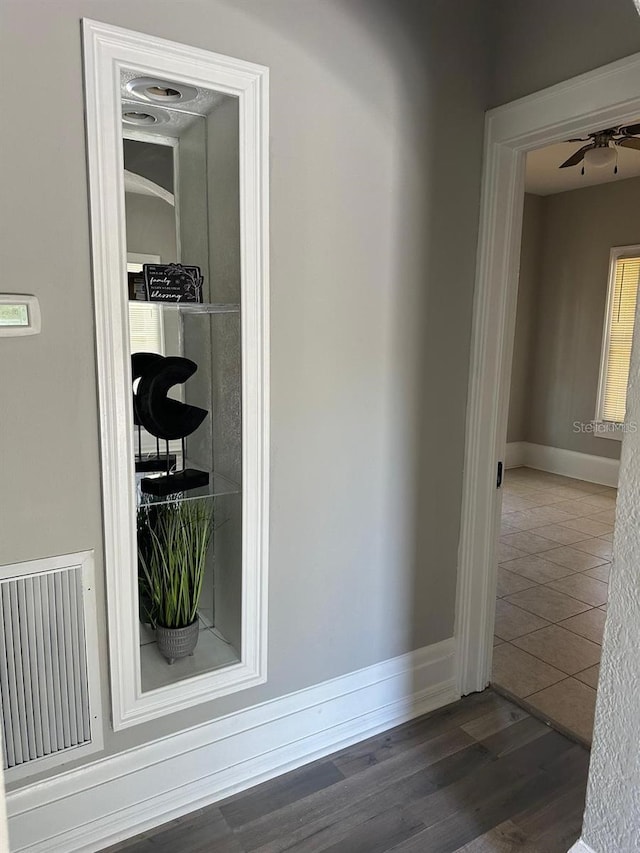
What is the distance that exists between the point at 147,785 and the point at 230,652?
1.44 ft

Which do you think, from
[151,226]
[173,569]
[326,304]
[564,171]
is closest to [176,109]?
[151,226]

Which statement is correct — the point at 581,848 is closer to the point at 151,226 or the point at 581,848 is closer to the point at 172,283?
the point at 172,283

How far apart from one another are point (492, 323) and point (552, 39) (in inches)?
36.7

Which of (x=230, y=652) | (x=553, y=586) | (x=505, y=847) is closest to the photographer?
(x=505, y=847)

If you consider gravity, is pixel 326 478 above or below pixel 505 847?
above

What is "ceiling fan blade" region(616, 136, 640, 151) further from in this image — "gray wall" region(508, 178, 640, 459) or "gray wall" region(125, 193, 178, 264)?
"gray wall" region(125, 193, 178, 264)

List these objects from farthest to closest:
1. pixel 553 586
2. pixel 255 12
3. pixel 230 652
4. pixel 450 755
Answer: pixel 553 586 → pixel 450 755 → pixel 230 652 → pixel 255 12

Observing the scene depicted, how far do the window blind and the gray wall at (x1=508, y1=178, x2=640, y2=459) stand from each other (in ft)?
0.34

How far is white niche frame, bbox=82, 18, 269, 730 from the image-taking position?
1491mm

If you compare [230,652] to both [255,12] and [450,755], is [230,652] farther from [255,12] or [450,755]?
[255,12]

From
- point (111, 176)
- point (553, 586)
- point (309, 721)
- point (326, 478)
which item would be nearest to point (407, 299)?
point (326, 478)

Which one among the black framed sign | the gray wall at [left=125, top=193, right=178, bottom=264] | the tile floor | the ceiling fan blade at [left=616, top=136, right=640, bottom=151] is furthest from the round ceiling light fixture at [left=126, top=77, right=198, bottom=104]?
the ceiling fan blade at [left=616, top=136, right=640, bottom=151]

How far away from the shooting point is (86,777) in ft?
5.54

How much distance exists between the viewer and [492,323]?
224 cm
